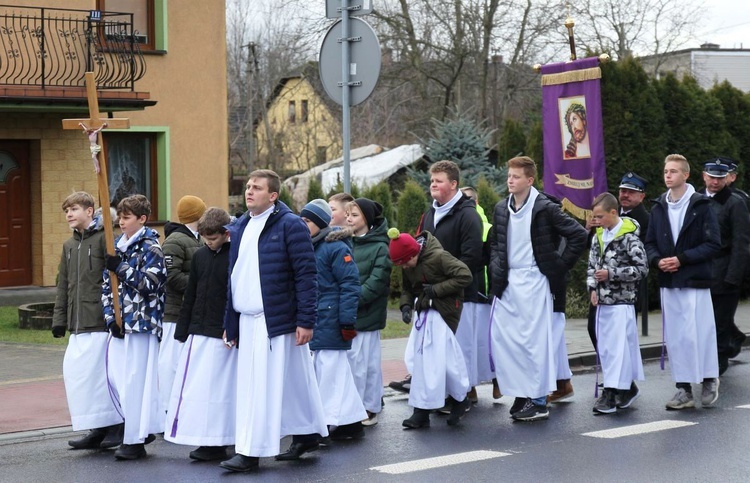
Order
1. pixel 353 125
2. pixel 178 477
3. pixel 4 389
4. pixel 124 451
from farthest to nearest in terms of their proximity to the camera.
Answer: pixel 353 125
pixel 4 389
pixel 124 451
pixel 178 477

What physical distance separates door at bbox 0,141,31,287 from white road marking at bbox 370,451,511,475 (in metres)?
14.3

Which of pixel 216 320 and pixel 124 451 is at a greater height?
pixel 216 320

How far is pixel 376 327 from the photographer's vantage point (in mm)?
9242

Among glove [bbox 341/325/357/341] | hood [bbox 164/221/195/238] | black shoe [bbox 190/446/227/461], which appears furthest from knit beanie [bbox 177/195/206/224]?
black shoe [bbox 190/446/227/461]

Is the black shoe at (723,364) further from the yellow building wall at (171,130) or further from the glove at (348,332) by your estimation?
the yellow building wall at (171,130)

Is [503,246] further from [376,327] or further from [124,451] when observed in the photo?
[124,451]

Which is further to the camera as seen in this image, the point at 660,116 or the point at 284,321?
the point at 660,116

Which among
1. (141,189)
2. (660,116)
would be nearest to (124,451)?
(660,116)

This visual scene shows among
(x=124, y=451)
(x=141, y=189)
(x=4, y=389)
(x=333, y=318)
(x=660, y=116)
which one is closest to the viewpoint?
(x=124, y=451)

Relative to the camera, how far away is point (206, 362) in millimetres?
7957

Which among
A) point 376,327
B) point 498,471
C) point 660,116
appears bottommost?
point 498,471

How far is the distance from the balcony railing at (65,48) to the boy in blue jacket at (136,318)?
1227cm

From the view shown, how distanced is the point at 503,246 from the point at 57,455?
145 inches

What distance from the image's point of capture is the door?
20.7 metres
